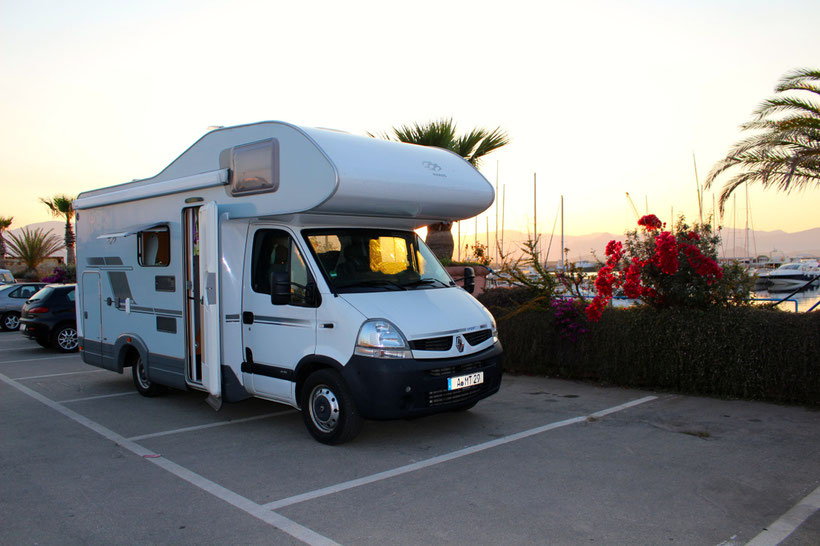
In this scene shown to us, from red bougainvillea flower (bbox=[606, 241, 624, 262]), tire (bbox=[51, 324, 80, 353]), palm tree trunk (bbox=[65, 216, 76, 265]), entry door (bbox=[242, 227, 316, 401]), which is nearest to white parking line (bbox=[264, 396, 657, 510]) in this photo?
entry door (bbox=[242, 227, 316, 401])

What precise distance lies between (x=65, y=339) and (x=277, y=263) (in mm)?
9701

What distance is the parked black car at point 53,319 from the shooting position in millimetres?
13578

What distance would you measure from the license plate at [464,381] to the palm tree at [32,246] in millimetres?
37107

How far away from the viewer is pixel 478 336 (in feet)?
20.9

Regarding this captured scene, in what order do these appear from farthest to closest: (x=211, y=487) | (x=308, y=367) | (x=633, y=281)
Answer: (x=633, y=281) → (x=308, y=367) → (x=211, y=487)

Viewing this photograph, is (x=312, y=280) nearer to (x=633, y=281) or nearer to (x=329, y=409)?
(x=329, y=409)

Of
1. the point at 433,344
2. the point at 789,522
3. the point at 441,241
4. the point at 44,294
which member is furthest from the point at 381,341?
the point at 44,294

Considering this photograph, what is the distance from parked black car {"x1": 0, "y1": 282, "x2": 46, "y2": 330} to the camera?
18.2 meters

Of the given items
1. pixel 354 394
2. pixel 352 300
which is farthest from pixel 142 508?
pixel 352 300

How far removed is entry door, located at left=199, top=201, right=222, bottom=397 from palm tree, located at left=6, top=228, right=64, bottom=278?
34845 mm

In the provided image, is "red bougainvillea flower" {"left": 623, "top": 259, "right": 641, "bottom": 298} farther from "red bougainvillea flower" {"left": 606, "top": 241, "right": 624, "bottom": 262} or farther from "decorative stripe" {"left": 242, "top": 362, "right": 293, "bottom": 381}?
"decorative stripe" {"left": 242, "top": 362, "right": 293, "bottom": 381}

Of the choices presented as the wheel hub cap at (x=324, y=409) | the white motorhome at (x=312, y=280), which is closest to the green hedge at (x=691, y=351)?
the white motorhome at (x=312, y=280)

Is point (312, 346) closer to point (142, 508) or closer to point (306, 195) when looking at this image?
point (306, 195)

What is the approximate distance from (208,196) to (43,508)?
3669 millimetres
